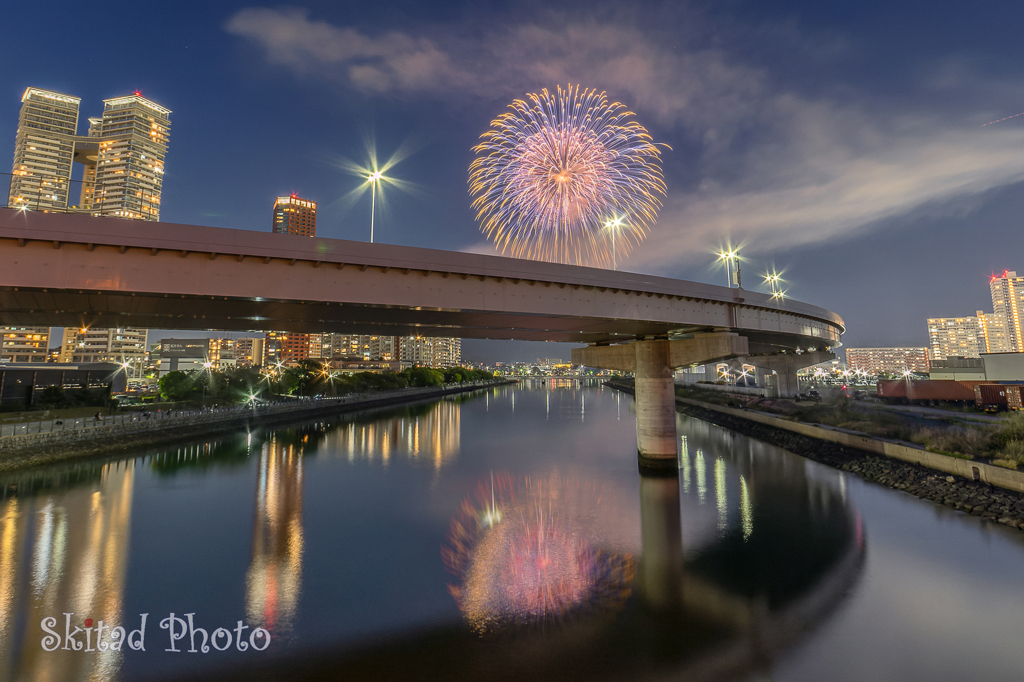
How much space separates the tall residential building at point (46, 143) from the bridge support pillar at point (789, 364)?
24255 centimetres

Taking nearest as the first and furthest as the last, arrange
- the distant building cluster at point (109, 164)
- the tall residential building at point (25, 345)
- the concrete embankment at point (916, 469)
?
1. the concrete embankment at point (916, 469)
2. the tall residential building at point (25, 345)
3. the distant building cluster at point (109, 164)

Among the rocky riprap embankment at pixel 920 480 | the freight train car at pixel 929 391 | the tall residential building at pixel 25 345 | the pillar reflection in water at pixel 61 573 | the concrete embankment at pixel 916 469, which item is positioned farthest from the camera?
the tall residential building at pixel 25 345

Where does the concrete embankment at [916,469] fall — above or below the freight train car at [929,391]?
below

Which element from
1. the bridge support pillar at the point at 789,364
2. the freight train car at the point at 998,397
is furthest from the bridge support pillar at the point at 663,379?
the bridge support pillar at the point at 789,364

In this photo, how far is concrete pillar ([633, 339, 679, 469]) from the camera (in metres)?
30.0

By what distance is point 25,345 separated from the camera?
139 metres

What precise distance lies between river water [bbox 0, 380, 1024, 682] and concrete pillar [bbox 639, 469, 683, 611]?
0.38ft

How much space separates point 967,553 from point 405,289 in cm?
2367

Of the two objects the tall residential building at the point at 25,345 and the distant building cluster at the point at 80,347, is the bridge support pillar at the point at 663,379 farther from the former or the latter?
the tall residential building at the point at 25,345

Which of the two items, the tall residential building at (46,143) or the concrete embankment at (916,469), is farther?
the tall residential building at (46,143)

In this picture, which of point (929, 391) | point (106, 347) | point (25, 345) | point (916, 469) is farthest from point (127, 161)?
point (929, 391)

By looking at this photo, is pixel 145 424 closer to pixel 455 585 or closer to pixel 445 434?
pixel 445 434

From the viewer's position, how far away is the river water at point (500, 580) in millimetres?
10289

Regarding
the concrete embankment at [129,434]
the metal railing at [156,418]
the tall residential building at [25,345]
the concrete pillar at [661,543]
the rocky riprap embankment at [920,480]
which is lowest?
the concrete pillar at [661,543]
